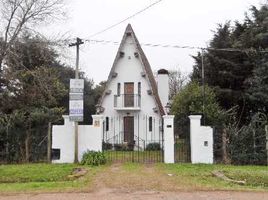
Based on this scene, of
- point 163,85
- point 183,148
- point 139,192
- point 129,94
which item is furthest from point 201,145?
point 163,85

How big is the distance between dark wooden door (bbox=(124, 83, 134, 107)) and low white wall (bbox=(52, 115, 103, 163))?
49.6 feet

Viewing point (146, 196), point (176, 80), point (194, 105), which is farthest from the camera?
point (176, 80)

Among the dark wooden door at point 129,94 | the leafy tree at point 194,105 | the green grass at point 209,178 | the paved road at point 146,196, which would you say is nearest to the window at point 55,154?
the green grass at point 209,178

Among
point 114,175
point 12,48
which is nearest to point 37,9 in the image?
point 12,48

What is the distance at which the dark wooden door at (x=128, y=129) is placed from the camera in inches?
1350

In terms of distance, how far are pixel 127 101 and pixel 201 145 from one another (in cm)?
1628

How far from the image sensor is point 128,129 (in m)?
35.1

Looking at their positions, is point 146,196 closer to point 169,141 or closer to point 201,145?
point 169,141

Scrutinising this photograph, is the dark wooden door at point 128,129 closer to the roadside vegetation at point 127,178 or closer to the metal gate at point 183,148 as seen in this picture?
the metal gate at point 183,148

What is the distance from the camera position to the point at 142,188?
12672mm

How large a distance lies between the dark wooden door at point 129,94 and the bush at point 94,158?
15.9 m

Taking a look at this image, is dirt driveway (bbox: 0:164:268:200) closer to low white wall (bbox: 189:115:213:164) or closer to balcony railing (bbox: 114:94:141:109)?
low white wall (bbox: 189:115:213:164)

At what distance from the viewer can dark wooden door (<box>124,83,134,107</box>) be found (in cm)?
3550

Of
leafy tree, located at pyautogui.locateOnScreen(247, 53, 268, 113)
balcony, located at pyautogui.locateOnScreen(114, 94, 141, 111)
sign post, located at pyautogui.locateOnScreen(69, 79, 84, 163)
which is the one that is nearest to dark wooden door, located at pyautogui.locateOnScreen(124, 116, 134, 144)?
balcony, located at pyautogui.locateOnScreen(114, 94, 141, 111)
